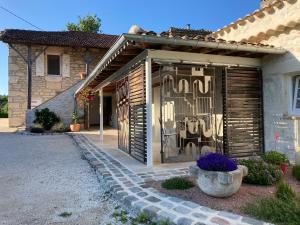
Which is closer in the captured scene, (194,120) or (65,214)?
(65,214)

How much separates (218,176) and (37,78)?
58.7 ft

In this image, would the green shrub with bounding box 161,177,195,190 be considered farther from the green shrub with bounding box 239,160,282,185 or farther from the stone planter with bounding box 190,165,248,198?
the green shrub with bounding box 239,160,282,185

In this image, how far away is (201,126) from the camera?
22.3 feet

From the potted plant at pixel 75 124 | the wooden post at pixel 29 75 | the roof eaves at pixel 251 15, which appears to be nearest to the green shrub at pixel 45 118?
the potted plant at pixel 75 124

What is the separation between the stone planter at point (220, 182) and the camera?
3488 millimetres

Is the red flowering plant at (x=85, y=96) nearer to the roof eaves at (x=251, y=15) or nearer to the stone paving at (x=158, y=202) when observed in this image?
the roof eaves at (x=251, y=15)

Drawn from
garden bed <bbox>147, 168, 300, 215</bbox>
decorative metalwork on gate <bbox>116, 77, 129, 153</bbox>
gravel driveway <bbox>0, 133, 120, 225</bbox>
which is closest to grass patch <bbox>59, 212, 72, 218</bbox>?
gravel driveway <bbox>0, 133, 120, 225</bbox>

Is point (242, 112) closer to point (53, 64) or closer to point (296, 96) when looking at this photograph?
point (296, 96)

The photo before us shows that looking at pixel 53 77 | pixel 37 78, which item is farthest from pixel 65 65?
pixel 37 78

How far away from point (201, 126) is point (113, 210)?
12.4 feet

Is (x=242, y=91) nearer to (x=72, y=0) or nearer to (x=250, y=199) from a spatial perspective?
(x=250, y=199)

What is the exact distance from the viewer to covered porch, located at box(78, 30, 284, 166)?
19.2 feet

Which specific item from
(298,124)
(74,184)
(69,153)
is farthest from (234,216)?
(69,153)

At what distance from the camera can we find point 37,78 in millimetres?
18781
